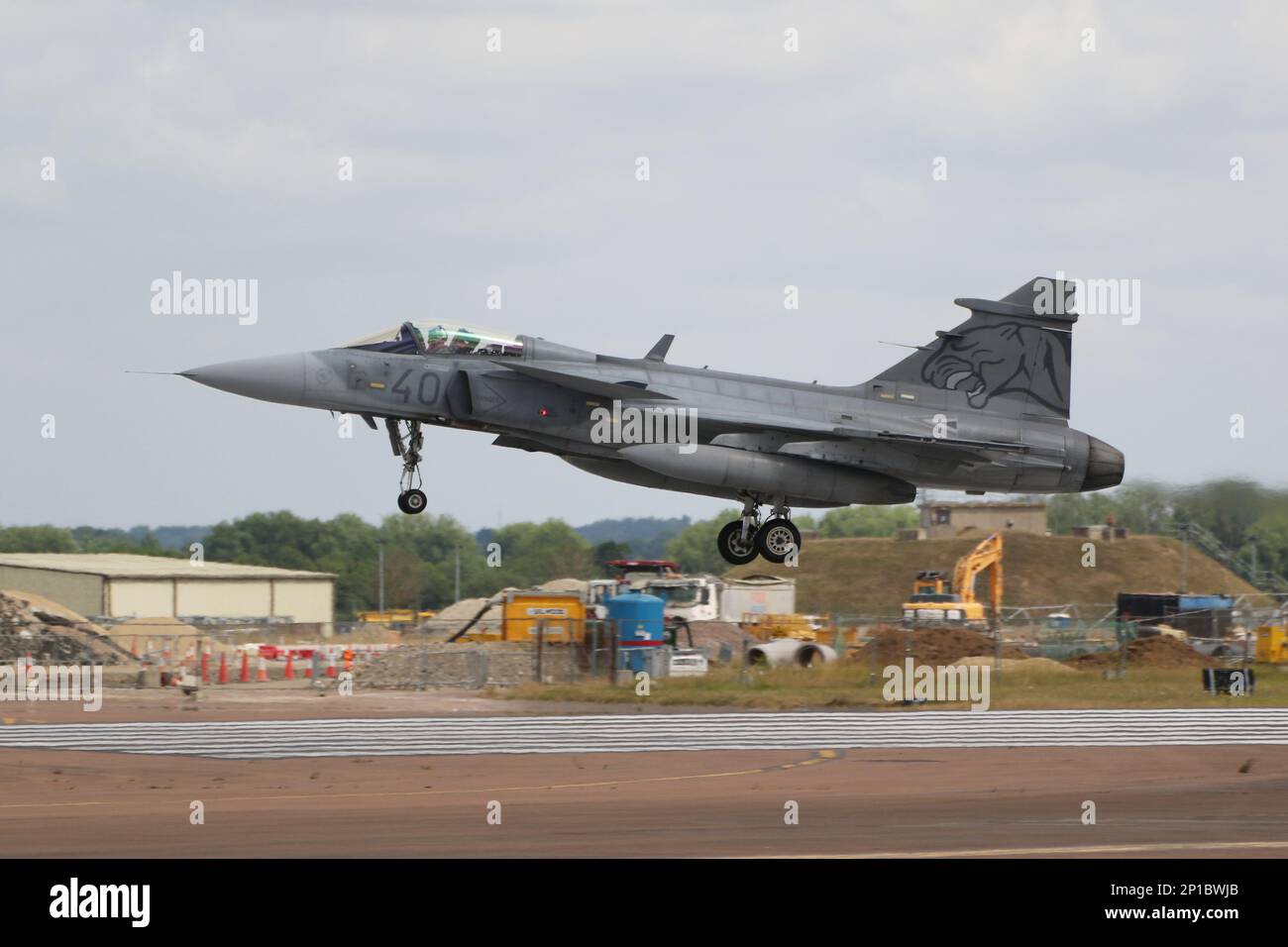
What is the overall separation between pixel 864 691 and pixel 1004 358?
7.93 metres

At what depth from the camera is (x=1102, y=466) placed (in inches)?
1024

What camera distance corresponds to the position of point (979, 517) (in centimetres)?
8312

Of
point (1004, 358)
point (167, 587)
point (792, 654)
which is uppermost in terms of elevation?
point (1004, 358)

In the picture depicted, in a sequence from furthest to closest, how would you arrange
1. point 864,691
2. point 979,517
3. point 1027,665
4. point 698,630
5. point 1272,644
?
point 979,517 < point 698,630 < point 1272,644 < point 1027,665 < point 864,691

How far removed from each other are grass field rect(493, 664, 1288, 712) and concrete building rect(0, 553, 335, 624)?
108 ft

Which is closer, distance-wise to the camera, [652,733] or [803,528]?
[652,733]

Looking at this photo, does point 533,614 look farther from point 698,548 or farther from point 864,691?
point 698,548

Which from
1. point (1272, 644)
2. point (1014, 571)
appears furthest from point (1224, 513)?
point (1014, 571)

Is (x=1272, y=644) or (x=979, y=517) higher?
(x=979, y=517)

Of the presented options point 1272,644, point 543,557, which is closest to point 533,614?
point 1272,644

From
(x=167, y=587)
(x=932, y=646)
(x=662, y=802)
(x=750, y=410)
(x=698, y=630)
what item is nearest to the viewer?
(x=662, y=802)

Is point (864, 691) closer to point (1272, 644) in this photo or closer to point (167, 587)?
point (1272, 644)

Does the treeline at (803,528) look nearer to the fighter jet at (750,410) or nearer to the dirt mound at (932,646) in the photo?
the dirt mound at (932,646)

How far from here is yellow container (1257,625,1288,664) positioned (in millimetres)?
38188
